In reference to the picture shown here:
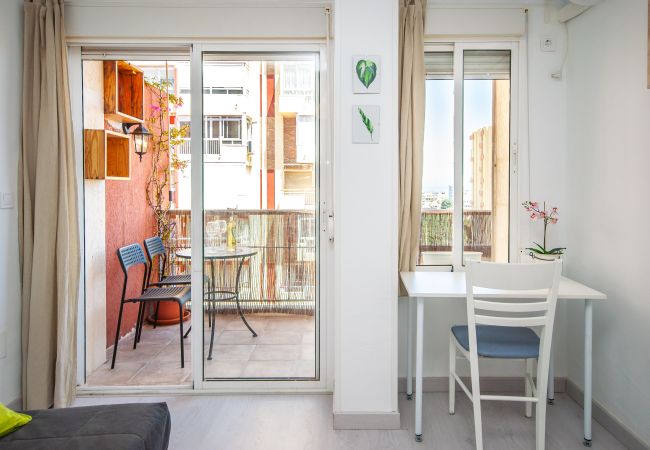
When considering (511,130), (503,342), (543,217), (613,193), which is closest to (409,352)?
(503,342)

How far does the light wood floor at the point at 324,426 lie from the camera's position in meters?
2.43

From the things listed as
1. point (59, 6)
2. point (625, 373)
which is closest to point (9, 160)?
point (59, 6)

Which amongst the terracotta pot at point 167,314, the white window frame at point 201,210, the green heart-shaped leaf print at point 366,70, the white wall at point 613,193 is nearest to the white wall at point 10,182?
the white window frame at point 201,210

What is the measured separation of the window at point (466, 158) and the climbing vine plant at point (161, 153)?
2567 millimetres

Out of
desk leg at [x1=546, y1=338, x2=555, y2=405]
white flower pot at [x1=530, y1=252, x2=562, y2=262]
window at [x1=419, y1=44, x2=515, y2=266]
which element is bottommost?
desk leg at [x1=546, y1=338, x2=555, y2=405]

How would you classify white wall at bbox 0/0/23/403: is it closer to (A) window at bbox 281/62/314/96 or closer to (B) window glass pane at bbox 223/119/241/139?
(B) window glass pane at bbox 223/119/241/139

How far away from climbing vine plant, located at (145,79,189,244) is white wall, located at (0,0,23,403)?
182 cm

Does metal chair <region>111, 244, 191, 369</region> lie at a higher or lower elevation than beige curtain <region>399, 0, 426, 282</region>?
lower

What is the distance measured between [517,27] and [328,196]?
1.58 metres

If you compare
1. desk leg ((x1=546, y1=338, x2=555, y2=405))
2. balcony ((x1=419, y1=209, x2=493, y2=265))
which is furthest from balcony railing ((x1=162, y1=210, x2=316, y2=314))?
desk leg ((x1=546, y1=338, x2=555, y2=405))

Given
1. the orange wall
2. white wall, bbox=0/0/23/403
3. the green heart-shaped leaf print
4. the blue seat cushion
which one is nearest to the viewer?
the blue seat cushion

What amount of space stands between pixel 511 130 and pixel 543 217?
0.61m

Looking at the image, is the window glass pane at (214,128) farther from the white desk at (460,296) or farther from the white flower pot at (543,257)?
the white flower pot at (543,257)

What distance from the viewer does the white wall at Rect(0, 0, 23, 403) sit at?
267cm
